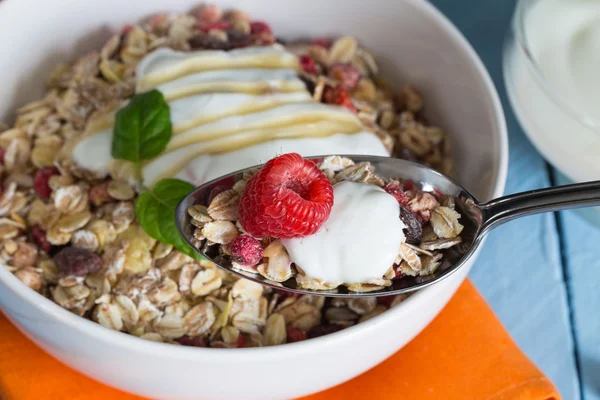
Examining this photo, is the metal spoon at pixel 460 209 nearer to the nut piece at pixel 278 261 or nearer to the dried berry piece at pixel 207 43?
the nut piece at pixel 278 261

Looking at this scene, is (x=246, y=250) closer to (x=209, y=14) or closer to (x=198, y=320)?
(x=198, y=320)

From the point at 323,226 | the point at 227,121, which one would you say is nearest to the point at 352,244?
the point at 323,226

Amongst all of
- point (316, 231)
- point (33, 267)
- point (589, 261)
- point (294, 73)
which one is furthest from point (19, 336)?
point (589, 261)

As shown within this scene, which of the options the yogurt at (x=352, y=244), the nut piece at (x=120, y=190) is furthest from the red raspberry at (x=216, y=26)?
the yogurt at (x=352, y=244)

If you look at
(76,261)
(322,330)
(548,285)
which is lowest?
(548,285)

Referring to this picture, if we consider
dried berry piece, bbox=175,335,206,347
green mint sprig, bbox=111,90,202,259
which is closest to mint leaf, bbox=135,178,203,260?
green mint sprig, bbox=111,90,202,259

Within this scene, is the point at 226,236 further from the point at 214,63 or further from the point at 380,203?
the point at 214,63

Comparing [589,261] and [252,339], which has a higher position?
[252,339]
